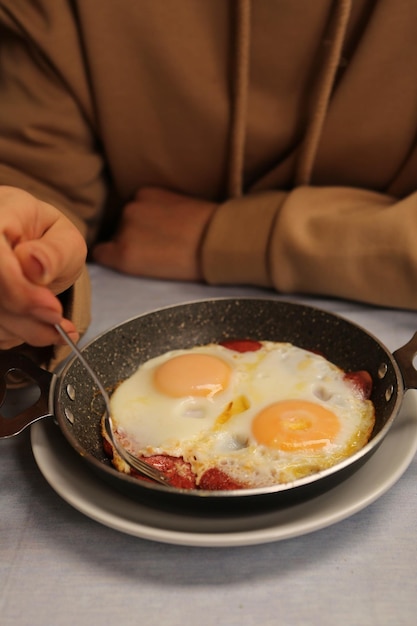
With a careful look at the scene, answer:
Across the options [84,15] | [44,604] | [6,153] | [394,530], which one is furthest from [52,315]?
[84,15]

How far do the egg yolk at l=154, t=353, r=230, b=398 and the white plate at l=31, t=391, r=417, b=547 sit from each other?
151 mm

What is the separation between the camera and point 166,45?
1028 mm

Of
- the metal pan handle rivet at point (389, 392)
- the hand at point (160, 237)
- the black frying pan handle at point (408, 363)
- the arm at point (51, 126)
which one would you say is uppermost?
the arm at point (51, 126)

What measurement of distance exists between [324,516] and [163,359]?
343 mm

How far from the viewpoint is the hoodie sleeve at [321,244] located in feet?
3.08

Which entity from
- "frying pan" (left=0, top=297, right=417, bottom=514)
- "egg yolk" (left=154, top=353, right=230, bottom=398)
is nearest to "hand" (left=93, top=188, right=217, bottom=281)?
"frying pan" (left=0, top=297, right=417, bottom=514)

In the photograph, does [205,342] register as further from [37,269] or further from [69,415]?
[37,269]

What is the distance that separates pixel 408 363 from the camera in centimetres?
68

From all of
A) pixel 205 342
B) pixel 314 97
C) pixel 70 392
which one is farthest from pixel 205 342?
pixel 314 97

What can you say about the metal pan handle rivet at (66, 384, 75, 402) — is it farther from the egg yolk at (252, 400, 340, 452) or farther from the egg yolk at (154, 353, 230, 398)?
the egg yolk at (252, 400, 340, 452)

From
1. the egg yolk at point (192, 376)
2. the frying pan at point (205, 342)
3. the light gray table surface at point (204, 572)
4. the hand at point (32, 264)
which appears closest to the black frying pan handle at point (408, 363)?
the frying pan at point (205, 342)

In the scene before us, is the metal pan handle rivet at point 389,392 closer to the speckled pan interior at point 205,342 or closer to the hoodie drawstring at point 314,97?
the speckled pan interior at point 205,342

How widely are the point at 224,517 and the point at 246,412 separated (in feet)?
0.53

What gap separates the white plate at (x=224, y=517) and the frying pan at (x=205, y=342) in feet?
→ 0.06
